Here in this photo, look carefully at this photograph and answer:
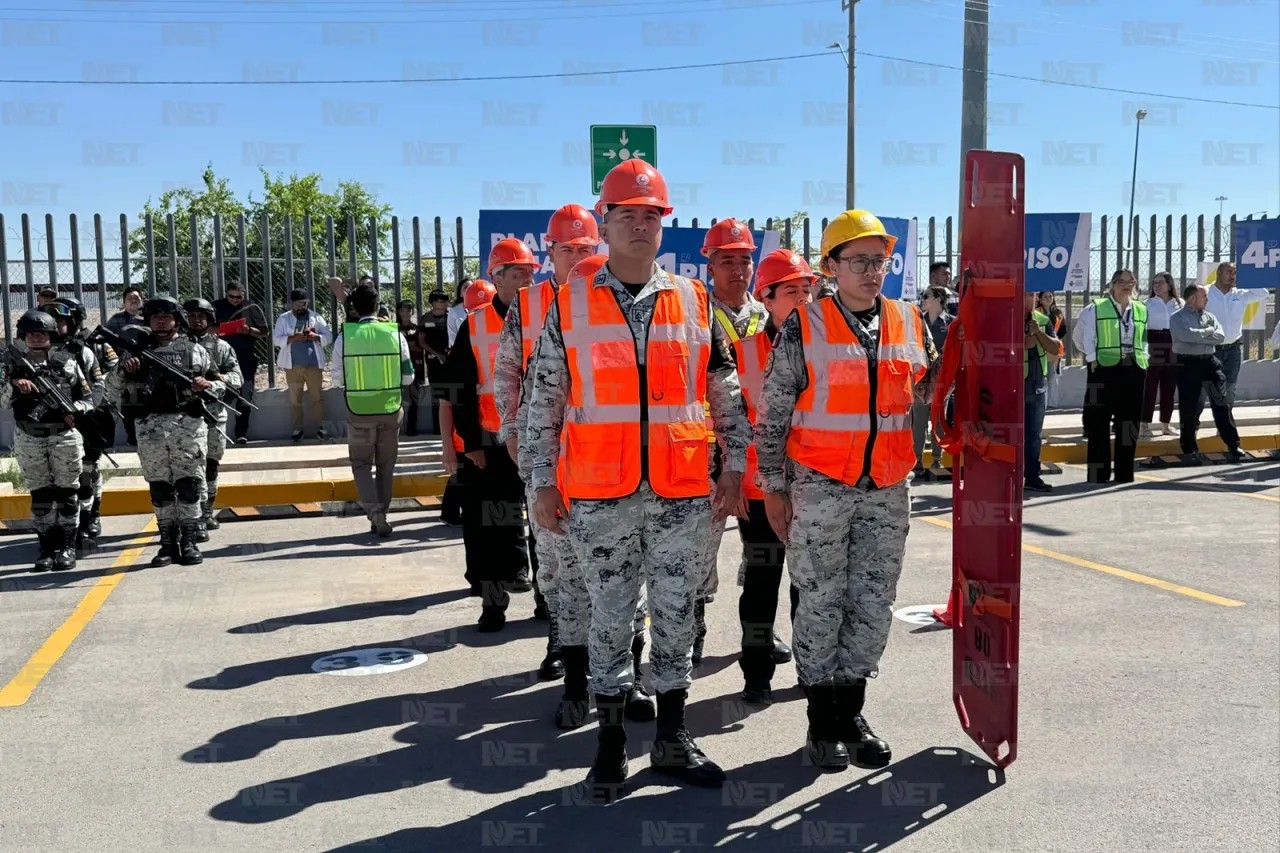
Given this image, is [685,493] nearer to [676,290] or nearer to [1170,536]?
[676,290]

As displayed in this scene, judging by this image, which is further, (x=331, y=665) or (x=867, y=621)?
(x=331, y=665)

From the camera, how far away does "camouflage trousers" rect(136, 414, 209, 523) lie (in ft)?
26.4

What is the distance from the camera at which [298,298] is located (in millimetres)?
13898

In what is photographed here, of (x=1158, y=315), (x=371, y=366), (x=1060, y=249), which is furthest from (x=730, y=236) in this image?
(x=1158, y=315)

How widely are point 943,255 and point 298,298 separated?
29.7 ft

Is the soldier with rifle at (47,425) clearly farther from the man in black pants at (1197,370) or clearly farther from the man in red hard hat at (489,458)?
the man in black pants at (1197,370)

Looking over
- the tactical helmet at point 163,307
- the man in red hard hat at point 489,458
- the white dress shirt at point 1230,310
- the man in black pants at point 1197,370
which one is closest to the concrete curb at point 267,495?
the tactical helmet at point 163,307

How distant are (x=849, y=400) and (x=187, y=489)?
5700mm

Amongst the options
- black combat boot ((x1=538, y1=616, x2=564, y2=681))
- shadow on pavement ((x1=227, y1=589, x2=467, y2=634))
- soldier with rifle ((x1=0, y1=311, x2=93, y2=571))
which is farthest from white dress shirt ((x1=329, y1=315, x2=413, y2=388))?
black combat boot ((x1=538, y1=616, x2=564, y2=681))

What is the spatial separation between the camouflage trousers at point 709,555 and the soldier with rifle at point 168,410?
14.2ft

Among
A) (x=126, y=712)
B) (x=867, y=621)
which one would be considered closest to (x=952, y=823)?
(x=867, y=621)

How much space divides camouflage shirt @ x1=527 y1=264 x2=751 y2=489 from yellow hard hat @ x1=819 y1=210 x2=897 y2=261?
532 millimetres

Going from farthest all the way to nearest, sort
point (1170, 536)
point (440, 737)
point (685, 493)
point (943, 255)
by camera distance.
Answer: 1. point (943, 255)
2. point (1170, 536)
3. point (440, 737)
4. point (685, 493)

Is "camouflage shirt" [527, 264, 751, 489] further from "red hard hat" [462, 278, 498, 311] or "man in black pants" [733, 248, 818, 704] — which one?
"red hard hat" [462, 278, 498, 311]
